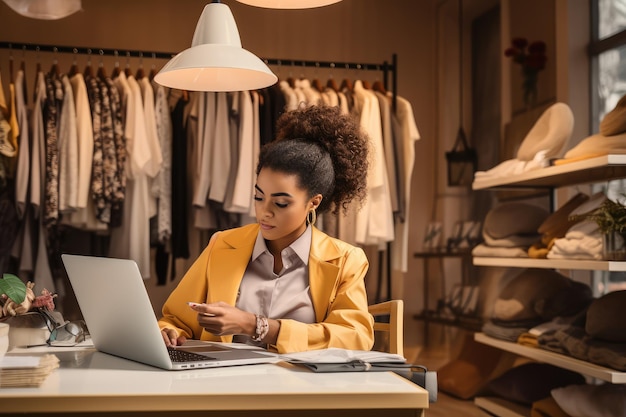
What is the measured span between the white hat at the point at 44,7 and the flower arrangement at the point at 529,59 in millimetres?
2472

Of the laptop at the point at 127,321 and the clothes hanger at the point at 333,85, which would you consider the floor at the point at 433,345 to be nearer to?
the clothes hanger at the point at 333,85

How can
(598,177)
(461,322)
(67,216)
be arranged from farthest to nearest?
(461,322) → (67,216) → (598,177)

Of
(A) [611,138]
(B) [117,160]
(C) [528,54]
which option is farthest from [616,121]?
(B) [117,160]

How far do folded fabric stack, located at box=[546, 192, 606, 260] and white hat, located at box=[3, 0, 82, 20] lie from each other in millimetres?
2122

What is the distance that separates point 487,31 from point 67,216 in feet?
9.43

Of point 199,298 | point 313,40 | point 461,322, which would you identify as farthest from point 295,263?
point 313,40

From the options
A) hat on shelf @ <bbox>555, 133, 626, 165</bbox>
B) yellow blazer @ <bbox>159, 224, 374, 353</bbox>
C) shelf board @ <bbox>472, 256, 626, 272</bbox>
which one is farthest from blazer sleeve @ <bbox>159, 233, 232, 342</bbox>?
hat on shelf @ <bbox>555, 133, 626, 165</bbox>

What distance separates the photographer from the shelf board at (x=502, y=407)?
3500 mm

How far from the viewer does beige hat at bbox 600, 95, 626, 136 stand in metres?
2.93

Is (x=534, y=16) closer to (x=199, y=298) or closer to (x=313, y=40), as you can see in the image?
(x=313, y=40)

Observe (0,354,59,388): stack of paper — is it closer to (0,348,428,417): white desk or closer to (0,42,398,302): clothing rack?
(0,348,428,417): white desk

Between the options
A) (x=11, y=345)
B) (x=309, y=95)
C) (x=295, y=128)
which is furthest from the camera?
(x=309, y=95)

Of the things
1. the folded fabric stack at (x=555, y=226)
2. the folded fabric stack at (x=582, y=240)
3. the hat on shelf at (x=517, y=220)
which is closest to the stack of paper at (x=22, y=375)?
the folded fabric stack at (x=582, y=240)

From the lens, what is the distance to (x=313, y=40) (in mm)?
5207
